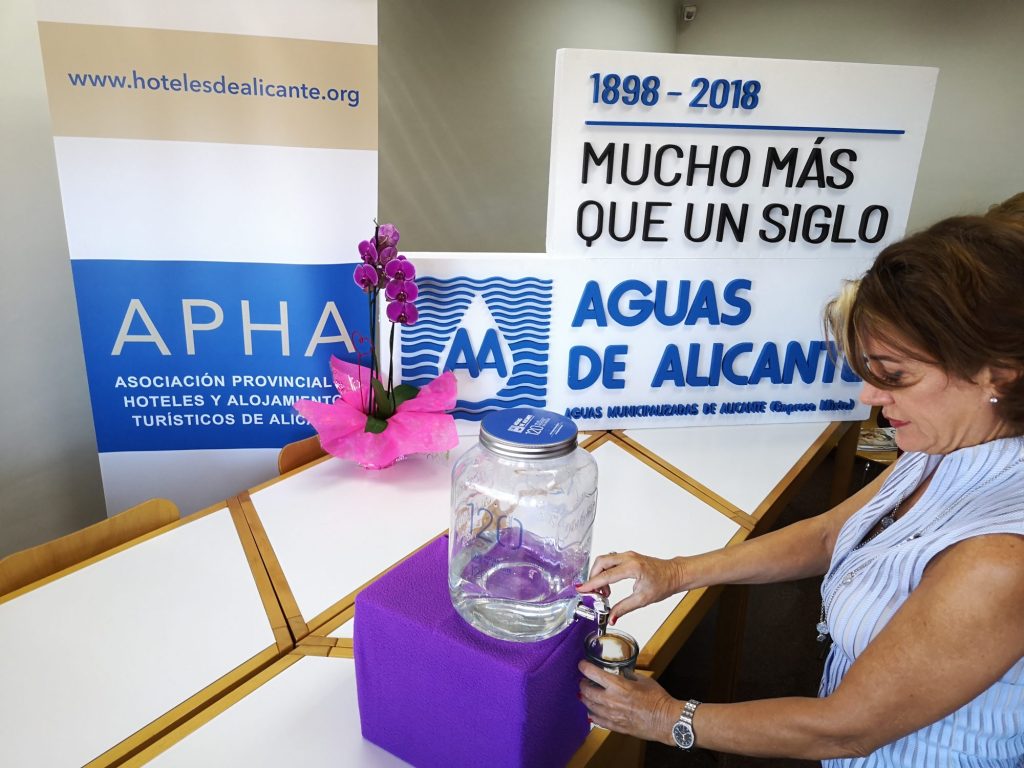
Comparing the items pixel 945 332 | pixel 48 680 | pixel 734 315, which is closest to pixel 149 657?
pixel 48 680

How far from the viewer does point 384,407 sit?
241 cm

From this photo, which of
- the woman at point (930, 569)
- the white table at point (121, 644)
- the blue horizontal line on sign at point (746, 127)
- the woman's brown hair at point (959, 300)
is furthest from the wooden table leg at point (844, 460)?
the white table at point (121, 644)

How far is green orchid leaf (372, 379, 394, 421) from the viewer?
94.7 inches

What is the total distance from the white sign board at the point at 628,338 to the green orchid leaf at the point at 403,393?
82 mm

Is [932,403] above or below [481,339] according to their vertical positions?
above

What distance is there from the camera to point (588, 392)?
266 cm

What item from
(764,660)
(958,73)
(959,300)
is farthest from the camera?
(958,73)

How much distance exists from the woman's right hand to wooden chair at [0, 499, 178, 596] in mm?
1289

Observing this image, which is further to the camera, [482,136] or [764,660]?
[482,136]

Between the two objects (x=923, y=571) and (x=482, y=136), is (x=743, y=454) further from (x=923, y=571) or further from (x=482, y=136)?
(x=482, y=136)

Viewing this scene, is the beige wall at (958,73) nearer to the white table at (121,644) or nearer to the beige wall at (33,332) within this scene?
the white table at (121,644)

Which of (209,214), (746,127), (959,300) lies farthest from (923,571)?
(209,214)

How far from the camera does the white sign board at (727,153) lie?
7.74 feet

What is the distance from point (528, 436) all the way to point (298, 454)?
59.1 inches
